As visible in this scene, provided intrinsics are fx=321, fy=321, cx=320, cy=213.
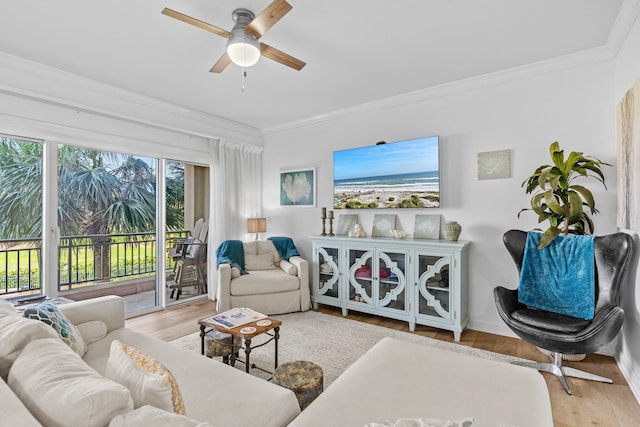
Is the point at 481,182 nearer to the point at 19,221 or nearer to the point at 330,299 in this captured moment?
the point at 330,299

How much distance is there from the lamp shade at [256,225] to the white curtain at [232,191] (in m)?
0.23

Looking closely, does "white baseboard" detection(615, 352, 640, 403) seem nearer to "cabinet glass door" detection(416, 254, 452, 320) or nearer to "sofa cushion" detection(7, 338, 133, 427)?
"cabinet glass door" detection(416, 254, 452, 320)

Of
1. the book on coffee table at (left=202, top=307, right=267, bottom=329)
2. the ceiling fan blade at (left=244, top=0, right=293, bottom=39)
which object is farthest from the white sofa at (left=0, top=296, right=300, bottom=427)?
the ceiling fan blade at (left=244, top=0, right=293, bottom=39)

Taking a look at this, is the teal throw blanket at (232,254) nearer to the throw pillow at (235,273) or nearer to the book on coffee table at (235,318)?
the throw pillow at (235,273)

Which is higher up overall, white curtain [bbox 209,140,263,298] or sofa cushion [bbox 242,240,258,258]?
white curtain [bbox 209,140,263,298]

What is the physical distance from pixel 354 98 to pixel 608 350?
11.1 feet

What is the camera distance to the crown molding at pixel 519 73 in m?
2.25

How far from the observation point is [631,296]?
91.7 inches

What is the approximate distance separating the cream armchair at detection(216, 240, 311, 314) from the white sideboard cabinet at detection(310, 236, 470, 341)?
23cm

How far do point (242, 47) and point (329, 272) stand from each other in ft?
8.80

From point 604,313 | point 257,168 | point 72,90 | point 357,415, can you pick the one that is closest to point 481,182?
point 604,313

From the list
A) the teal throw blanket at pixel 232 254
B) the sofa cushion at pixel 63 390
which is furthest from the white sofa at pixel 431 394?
the teal throw blanket at pixel 232 254

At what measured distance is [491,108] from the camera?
3.20m

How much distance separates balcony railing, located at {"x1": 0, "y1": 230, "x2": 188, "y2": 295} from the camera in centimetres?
308
